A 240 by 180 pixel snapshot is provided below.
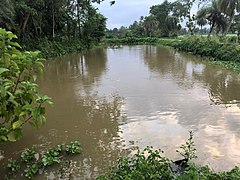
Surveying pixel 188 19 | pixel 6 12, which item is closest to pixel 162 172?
pixel 6 12

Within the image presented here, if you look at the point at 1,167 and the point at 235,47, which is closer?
the point at 1,167

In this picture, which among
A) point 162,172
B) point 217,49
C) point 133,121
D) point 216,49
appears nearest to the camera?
point 162,172

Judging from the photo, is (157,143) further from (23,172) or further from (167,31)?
(167,31)

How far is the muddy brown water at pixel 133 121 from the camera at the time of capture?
4.40 metres

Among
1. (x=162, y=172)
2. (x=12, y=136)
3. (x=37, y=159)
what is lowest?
(x=37, y=159)

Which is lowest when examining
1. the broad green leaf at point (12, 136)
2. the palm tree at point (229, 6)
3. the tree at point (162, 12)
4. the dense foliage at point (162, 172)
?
the dense foliage at point (162, 172)

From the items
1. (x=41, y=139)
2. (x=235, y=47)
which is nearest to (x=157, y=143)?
(x=41, y=139)

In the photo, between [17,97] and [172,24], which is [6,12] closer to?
[17,97]

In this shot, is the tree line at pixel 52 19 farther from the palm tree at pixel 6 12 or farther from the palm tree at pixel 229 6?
the palm tree at pixel 229 6

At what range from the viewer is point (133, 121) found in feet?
19.9

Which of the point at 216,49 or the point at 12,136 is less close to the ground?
the point at 216,49

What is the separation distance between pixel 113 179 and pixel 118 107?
389 cm

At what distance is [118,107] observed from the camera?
7.14 meters

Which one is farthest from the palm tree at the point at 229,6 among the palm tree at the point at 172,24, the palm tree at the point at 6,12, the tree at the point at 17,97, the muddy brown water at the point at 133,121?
the palm tree at the point at 172,24
